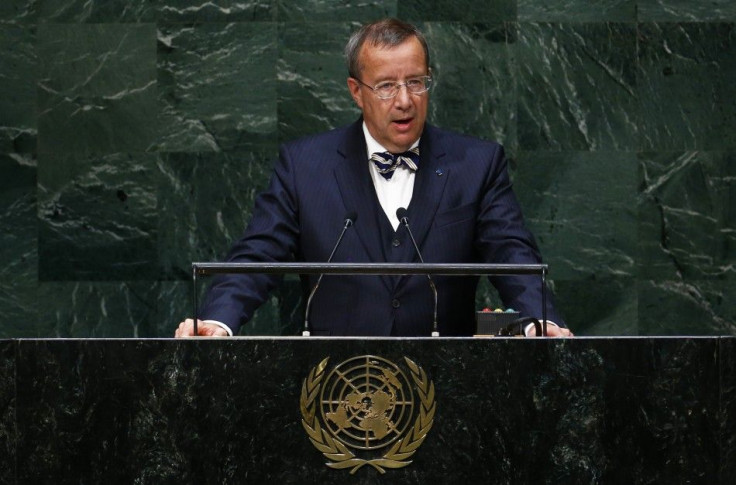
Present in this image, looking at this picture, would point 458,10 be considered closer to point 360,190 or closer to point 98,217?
point 360,190

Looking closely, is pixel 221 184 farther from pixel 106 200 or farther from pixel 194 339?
pixel 194 339

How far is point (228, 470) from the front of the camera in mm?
2996

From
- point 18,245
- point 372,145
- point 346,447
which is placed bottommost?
point 346,447

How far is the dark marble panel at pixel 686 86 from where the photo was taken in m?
5.93

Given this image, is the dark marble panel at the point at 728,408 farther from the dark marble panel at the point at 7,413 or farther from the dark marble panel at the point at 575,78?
the dark marble panel at the point at 575,78

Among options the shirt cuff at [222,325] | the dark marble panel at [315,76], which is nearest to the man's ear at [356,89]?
the shirt cuff at [222,325]

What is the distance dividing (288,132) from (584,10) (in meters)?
1.44

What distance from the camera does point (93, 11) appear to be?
5.90m

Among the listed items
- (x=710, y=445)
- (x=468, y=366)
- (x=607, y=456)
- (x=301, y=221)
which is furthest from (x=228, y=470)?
(x=301, y=221)

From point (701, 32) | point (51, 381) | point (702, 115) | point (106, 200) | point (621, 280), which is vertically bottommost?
point (51, 381)

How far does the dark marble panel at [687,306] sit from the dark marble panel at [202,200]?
71.6 inches

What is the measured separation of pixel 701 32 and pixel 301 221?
2406 mm

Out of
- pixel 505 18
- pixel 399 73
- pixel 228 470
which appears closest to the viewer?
pixel 228 470

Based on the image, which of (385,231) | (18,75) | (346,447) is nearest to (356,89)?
(385,231)
